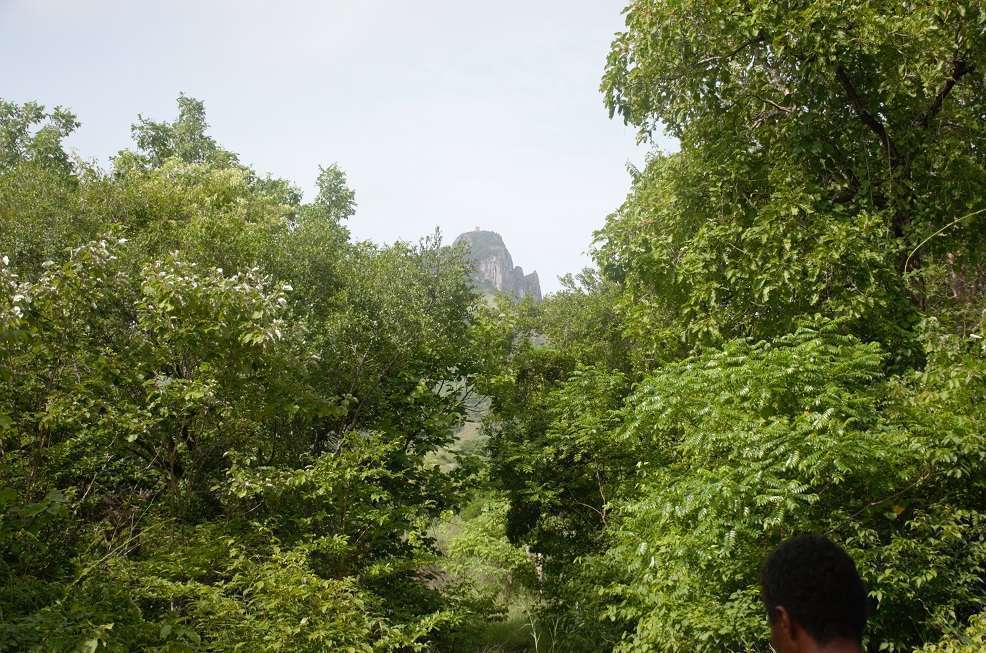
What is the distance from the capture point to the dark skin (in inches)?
95.3

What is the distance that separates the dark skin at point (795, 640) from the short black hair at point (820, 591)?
13 millimetres

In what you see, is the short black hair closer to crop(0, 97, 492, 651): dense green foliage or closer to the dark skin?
the dark skin

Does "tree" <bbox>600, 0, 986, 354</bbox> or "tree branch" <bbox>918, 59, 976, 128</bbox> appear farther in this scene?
"tree branch" <bbox>918, 59, 976, 128</bbox>

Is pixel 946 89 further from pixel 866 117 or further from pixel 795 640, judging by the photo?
pixel 795 640

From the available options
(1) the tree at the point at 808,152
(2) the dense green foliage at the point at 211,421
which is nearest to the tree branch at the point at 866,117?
(1) the tree at the point at 808,152

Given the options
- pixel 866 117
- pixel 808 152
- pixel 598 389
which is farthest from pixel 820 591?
pixel 598 389

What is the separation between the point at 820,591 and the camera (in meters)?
2.45

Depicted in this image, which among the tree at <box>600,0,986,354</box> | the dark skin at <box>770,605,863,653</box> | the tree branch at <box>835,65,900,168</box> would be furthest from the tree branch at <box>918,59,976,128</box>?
the dark skin at <box>770,605,863,653</box>

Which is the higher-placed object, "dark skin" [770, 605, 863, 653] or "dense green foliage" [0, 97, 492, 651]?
"dense green foliage" [0, 97, 492, 651]

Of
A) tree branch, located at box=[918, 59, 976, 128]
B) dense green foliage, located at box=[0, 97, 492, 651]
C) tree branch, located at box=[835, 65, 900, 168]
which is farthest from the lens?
tree branch, located at box=[835, 65, 900, 168]

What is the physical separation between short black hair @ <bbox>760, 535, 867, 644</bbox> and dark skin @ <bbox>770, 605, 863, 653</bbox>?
13 millimetres

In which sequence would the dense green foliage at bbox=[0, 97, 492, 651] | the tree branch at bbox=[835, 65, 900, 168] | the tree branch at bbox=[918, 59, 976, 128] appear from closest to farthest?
1. the dense green foliage at bbox=[0, 97, 492, 651]
2. the tree branch at bbox=[918, 59, 976, 128]
3. the tree branch at bbox=[835, 65, 900, 168]

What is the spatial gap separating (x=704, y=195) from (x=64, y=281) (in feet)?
30.2

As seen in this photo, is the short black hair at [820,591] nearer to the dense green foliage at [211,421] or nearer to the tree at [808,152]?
the dense green foliage at [211,421]
